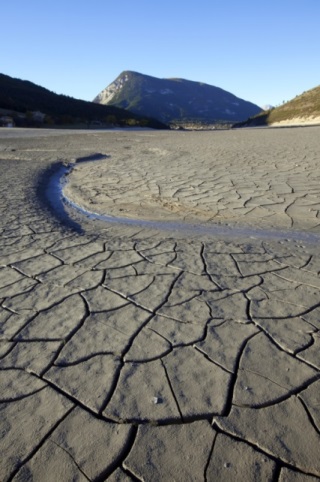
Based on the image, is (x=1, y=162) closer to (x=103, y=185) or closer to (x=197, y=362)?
(x=103, y=185)

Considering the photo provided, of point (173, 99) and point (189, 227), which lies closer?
point (189, 227)

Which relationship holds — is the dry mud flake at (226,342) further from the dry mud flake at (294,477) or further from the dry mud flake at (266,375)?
the dry mud flake at (294,477)

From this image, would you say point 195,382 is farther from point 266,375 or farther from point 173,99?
point 173,99

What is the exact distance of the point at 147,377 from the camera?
161 cm

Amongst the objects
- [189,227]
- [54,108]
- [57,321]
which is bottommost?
[54,108]

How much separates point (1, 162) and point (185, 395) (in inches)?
289

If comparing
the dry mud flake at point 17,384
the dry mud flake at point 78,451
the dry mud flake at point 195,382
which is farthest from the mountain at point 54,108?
the dry mud flake at point 78,451

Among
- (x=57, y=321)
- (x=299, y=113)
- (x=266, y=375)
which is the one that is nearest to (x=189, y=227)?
(x=57, y=321)

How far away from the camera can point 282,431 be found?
1.34 metres

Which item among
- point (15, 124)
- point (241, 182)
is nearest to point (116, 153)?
point (241, 182)

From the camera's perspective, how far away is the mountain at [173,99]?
106750 millimetres

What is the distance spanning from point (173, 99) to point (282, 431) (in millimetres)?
127239

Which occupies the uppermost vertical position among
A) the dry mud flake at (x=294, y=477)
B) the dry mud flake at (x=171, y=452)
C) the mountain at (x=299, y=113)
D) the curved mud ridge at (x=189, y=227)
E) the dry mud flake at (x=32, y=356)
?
the dry mud flake at (x=294, y=477)

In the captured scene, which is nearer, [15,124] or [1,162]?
[1,162]
